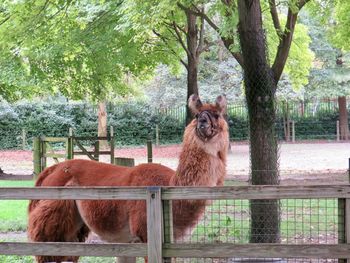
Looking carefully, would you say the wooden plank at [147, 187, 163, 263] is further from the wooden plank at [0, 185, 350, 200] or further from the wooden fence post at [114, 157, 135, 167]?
the wooden fence post at [114, 157, 135, 167]

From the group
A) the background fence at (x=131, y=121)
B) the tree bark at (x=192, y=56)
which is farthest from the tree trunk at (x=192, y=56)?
the background fence at (x=131, y=121)

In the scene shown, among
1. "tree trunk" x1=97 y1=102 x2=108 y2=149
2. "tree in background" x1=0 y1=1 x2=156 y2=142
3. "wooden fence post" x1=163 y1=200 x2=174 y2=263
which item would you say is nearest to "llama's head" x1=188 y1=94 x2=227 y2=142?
"wooden fence post" x1=163 y1=200 x2=174 y2=263

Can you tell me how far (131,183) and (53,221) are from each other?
3.64 feet

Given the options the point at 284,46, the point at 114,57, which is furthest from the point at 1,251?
the point at 114,57

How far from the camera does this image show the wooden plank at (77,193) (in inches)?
197

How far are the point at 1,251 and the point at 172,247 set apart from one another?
1671mm

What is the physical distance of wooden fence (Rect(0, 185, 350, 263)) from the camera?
15.8 ft

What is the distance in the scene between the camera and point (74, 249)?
5188 mm

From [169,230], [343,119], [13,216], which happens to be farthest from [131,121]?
[169,230]

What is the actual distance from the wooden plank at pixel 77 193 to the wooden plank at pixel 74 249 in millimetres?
449

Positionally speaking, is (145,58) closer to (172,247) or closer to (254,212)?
(254,212)

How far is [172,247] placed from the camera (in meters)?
4.98

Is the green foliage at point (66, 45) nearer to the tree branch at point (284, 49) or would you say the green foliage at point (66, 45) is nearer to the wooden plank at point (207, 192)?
the tree branch at point (284, 49)

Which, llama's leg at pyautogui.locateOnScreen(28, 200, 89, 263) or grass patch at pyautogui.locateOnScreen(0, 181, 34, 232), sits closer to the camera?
llama's leg at pyautogui.locateOnScreen(28, 200, 89, 263)
